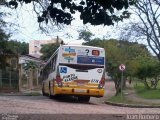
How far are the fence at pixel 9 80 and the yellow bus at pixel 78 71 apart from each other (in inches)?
789

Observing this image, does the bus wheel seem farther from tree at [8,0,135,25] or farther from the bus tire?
tree at [8,0,135,25]

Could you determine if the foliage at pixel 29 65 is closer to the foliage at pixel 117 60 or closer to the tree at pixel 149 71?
the foliage at pixel 117 60

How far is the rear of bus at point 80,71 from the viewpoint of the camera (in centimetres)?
2414

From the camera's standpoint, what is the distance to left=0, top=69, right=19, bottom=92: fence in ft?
143

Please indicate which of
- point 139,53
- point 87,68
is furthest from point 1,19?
point 139,53

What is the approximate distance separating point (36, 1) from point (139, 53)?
4914cm

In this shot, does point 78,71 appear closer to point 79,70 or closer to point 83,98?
point 79,70

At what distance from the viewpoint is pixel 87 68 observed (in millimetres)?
24391

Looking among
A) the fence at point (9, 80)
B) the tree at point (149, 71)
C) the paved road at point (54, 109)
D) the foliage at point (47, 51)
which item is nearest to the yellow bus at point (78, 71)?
the paved road at point (54, 109)

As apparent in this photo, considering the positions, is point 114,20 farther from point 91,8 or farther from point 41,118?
point 41,118

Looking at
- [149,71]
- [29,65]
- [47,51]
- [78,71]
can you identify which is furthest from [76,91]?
[47,51]

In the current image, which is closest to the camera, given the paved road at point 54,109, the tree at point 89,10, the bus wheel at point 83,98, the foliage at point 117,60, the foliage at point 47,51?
the tree at point 89,10

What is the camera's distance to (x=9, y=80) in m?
44.8

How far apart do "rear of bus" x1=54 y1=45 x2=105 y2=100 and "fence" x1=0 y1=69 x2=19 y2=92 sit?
65.9ft
